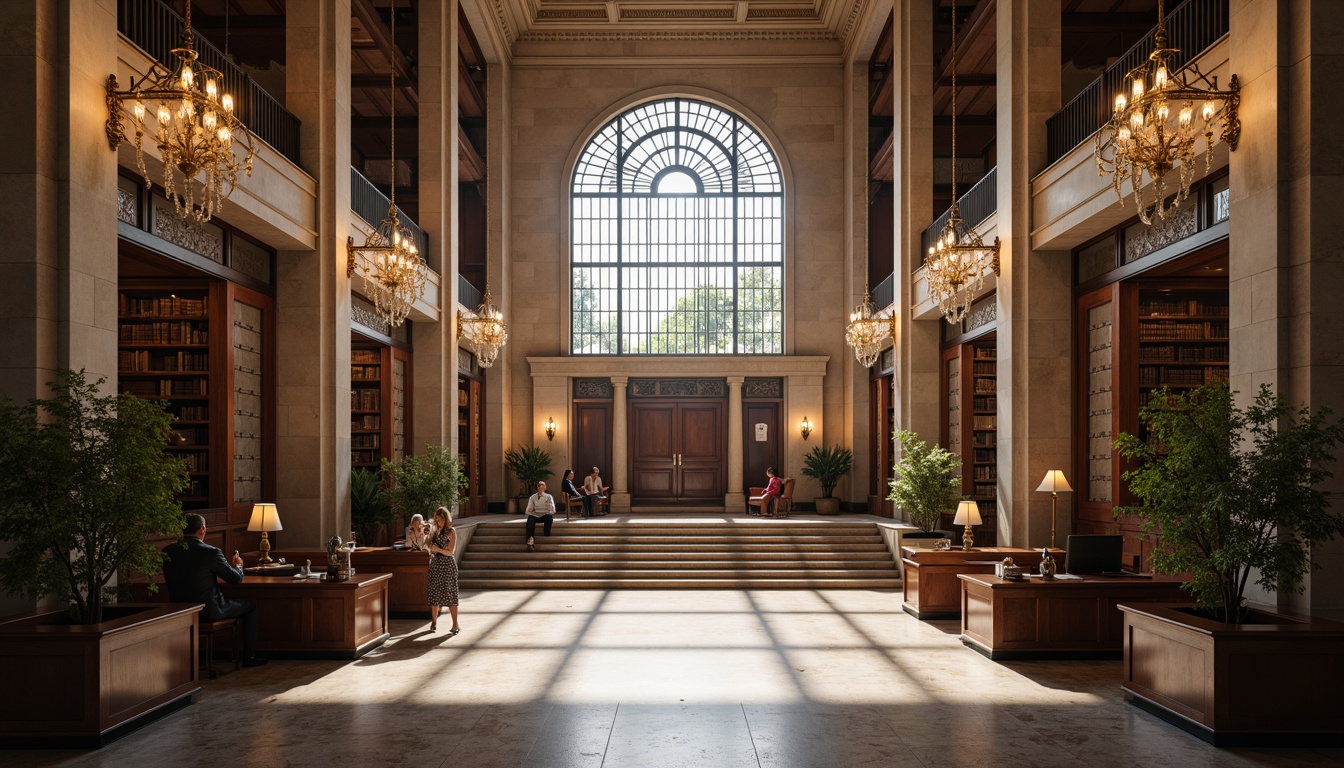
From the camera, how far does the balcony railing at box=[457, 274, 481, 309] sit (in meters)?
19.5

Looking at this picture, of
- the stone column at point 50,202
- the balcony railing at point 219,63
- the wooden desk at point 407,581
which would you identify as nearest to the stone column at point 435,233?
the wooden desk at point 407,581

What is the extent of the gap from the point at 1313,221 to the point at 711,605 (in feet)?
27.4

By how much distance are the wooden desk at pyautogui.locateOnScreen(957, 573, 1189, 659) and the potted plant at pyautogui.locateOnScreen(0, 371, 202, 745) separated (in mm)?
6861

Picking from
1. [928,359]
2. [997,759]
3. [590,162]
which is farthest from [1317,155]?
[590,162]

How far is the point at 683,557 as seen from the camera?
16516 millimetres

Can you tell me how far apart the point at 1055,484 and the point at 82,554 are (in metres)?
9.38

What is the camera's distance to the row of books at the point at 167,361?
36.7ft

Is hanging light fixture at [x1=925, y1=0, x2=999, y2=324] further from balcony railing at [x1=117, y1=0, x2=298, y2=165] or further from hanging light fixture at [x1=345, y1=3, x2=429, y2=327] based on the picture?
balcony railing at [x1=117, y1=0, x2=298, y2=165]

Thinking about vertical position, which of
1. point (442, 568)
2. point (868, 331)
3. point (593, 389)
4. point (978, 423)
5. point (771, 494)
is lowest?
point (771, 494)

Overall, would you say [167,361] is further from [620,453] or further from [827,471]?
[827,471]

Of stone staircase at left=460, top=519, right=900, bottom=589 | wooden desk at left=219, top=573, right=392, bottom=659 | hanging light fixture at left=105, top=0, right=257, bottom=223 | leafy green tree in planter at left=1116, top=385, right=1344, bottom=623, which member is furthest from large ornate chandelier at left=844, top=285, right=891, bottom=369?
hanging light fixture at left=105, top=0, right=257, bottom=223

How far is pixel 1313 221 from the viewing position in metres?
7.20

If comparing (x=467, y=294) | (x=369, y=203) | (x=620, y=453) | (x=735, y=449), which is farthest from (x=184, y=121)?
(x=735, y=449)

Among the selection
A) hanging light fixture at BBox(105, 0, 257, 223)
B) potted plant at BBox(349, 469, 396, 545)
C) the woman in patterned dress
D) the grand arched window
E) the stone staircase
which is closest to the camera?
hanging light fixture at BBox(105, 0, 257, 223)
